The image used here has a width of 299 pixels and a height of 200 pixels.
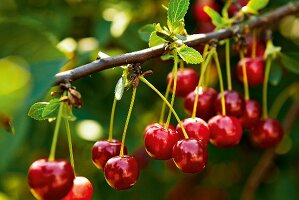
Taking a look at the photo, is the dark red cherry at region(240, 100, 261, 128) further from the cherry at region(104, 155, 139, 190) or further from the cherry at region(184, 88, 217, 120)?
the cherry at region(104, 155, 139, 190)

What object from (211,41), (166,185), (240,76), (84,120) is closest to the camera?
(211,41)

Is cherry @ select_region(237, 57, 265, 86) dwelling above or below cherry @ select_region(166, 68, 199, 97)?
above

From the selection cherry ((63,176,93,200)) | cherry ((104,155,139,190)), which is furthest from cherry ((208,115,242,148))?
cherry ((63,176,93,200))

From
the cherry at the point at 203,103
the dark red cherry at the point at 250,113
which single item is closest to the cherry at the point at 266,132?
the dark red cherry at the point at 250,113

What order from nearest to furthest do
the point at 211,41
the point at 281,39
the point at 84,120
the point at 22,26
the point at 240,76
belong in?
the point at 211,41 < the point at 22,26 < the point at 240,76 < the point at 84,120 < the point at 281,39

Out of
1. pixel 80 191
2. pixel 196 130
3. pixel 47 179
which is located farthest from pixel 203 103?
pixel 47 179

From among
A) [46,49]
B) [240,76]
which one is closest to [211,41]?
[240,76]

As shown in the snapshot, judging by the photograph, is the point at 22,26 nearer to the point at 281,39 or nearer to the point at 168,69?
the point at 168,69

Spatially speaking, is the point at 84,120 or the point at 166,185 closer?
the point at 84,120
